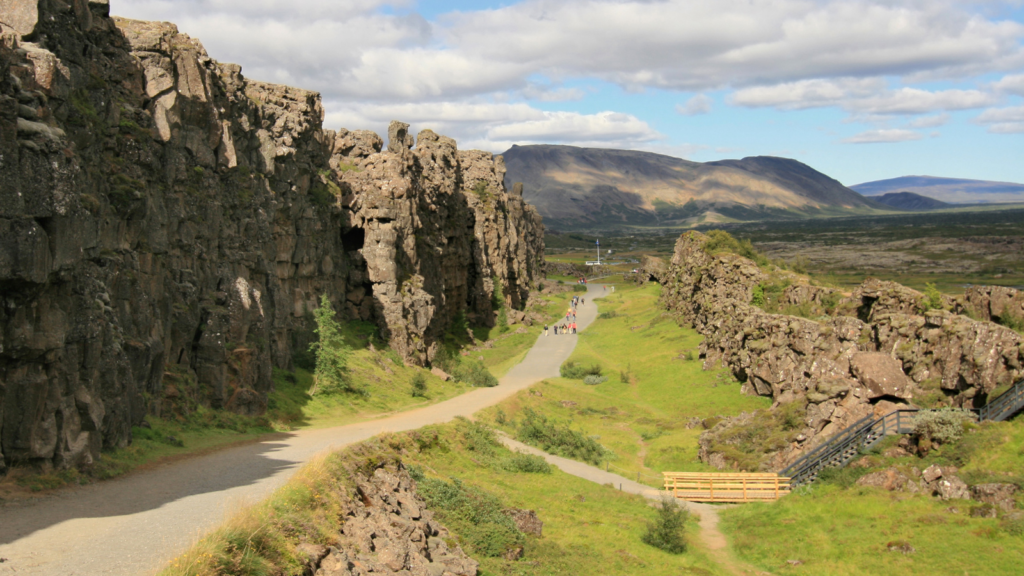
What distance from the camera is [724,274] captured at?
2685 inches

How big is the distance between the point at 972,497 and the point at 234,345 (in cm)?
3111

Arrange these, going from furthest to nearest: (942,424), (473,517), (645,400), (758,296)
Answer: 1. (758,296)
2. (645,400)
3. (942,424)
4. (473,517)

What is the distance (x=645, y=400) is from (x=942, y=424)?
89.8 feet

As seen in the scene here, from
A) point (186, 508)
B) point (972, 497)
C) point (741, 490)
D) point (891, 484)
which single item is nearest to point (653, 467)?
point (741, 490)

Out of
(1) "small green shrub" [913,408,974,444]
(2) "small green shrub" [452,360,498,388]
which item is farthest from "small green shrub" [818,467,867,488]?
(2) "small green shrub" [452,360,498,388]

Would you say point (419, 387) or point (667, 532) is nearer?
point (667, 532)

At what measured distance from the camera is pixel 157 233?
95.5 feet

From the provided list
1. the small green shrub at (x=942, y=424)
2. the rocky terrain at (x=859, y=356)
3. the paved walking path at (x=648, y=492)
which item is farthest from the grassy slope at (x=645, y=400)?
the small green shrub at (x=942, y=424)

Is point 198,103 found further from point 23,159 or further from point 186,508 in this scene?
point 186,508

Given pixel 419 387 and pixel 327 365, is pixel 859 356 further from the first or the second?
pixel 327 365

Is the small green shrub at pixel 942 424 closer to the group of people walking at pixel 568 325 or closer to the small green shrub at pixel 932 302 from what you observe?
the small green shrub at pixel 932 302

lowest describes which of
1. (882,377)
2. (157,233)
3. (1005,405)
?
(1005,405)

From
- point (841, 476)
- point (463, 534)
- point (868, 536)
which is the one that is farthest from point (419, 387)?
point (868, 536)

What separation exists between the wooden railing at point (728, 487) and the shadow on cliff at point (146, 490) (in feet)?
65.3
